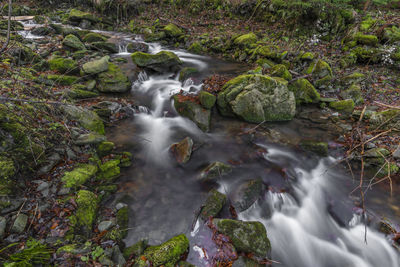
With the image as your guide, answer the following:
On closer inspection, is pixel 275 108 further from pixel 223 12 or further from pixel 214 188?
pixel 223 12

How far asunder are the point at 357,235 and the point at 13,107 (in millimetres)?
7210

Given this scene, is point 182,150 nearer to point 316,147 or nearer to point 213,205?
point 213,205

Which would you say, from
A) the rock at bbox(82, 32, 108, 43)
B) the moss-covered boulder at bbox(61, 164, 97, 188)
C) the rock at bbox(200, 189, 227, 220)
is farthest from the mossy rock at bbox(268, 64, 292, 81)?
the rock at bbox(82, 32, 108, 43)

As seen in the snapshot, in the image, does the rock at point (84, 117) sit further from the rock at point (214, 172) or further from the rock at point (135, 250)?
the rock at point (135, 250)

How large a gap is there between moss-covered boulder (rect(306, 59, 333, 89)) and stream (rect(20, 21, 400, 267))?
8.59 ft

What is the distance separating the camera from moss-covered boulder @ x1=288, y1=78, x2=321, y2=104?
7633 mm

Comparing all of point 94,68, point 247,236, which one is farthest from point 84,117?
point 247,236

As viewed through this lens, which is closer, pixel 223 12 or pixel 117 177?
pixel 117 177

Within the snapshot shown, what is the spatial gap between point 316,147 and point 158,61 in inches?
295

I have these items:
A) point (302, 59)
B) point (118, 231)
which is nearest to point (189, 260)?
point (118, 231)

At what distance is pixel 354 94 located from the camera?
7.73 metres

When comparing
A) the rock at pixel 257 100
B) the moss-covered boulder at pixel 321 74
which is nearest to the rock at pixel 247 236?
the rock at pixel 257 100

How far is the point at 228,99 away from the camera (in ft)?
22.1

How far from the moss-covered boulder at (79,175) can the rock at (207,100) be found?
4.09 meters
